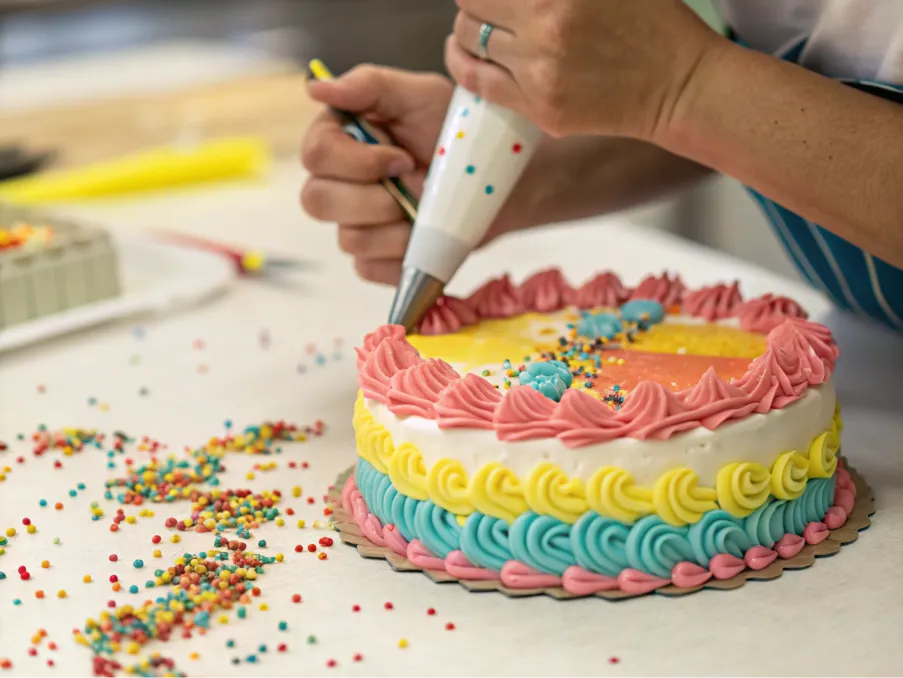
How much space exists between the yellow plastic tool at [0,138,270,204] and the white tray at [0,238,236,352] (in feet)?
1.61

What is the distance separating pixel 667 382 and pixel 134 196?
181 centimetres

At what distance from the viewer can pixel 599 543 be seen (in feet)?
3.42

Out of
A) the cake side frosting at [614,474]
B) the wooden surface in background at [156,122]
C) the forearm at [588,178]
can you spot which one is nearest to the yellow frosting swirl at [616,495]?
the cake side frosting at [614,474]

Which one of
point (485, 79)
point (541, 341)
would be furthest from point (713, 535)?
point (485, 79)

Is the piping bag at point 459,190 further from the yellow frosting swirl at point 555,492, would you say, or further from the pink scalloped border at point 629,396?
the yellow frosting swirl at point 555,492

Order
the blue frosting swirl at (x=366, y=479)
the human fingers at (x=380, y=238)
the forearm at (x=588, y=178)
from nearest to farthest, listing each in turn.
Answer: the blue frosting swirl at (x=366, y=479), the human fingers at (x=380, y=238), the forearm at (x=588, y=178)

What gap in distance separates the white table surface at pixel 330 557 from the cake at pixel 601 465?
0.04 meters

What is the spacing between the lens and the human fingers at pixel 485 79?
50.8 inches

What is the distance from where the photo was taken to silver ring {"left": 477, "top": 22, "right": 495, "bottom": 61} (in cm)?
128

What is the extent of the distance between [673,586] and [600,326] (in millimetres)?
375

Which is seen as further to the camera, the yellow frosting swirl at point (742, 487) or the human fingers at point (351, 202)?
the human fingers at point (351, 202)

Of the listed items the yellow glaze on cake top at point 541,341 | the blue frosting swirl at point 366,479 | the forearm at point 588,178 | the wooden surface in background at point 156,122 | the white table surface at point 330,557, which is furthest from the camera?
the wooden surface in background at point 156,122

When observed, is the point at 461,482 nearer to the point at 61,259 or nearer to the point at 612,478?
the point at 612,478

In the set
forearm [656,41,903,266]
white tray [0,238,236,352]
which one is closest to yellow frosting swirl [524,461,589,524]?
Result: forearm [656,41,903,266]
